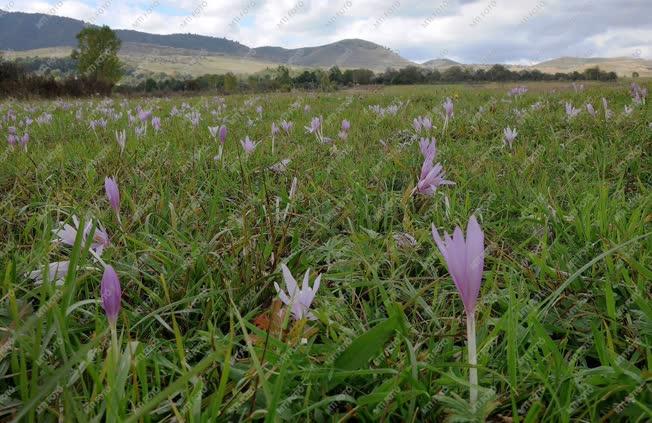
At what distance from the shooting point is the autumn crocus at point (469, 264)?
854 millimetres

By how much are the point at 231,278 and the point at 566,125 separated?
4.31 metres

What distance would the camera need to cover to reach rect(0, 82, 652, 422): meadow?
0.96 m

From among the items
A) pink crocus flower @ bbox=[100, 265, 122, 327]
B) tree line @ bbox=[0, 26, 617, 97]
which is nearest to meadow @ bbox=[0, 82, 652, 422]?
pink crocus flower @ bbox=[100, 265, 122, 327]

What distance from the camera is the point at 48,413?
96 centimetres

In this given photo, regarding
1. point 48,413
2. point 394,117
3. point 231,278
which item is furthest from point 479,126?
point 48,413

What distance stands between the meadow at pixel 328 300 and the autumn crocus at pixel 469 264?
0.16ft

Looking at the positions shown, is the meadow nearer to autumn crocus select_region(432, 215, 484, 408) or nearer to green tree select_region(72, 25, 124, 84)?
autumn crocus select_region(432, 215, 484, 408)

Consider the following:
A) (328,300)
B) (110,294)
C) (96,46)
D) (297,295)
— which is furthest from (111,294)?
(96,46)

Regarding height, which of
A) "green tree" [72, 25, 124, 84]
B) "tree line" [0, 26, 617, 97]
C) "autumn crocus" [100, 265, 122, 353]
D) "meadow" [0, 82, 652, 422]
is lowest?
"meadow" [0, 82, 652, 422]

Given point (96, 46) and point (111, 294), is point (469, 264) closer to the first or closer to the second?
point (111, 294)

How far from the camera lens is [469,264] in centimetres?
88

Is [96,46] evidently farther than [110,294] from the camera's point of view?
Yes

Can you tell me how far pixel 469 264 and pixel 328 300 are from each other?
65 centimetres

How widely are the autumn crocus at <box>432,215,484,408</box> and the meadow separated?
0.16ft
